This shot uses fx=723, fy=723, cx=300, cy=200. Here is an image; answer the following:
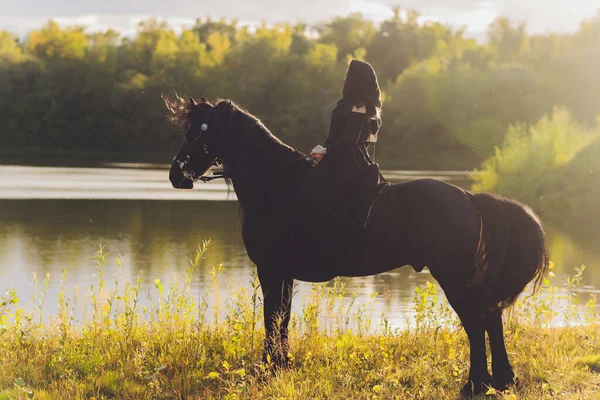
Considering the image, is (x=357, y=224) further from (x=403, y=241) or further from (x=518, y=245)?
(x=518, y=245)

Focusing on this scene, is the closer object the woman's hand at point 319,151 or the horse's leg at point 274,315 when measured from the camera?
the woman's hand at point 319,151

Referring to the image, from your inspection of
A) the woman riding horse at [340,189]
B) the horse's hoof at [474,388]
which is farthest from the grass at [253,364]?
the woman riding horse at [340,189]

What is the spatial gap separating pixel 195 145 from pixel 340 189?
48.0 inches

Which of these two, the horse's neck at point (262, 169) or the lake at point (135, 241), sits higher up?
the horse's neck at point (262, 169)

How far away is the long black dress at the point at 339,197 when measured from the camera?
5062 millimetres

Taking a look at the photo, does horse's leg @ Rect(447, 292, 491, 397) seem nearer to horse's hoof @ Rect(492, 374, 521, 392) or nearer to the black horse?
the black horse

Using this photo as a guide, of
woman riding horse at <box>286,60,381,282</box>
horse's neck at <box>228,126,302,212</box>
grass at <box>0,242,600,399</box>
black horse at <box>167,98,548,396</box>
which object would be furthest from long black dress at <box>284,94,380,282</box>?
grass at <box>0,242,600,399</box>

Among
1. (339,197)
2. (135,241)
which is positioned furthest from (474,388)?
(135,241)

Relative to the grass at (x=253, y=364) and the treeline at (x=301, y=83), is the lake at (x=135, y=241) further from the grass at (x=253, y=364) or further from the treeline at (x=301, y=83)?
the treeline at (x=301, y=83)

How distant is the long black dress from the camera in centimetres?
506

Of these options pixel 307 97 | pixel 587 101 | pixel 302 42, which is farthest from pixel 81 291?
pixel 302 42

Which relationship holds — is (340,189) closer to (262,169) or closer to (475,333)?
(262,169)

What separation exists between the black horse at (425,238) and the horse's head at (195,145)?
50 millimetres

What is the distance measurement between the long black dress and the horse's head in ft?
2.75
